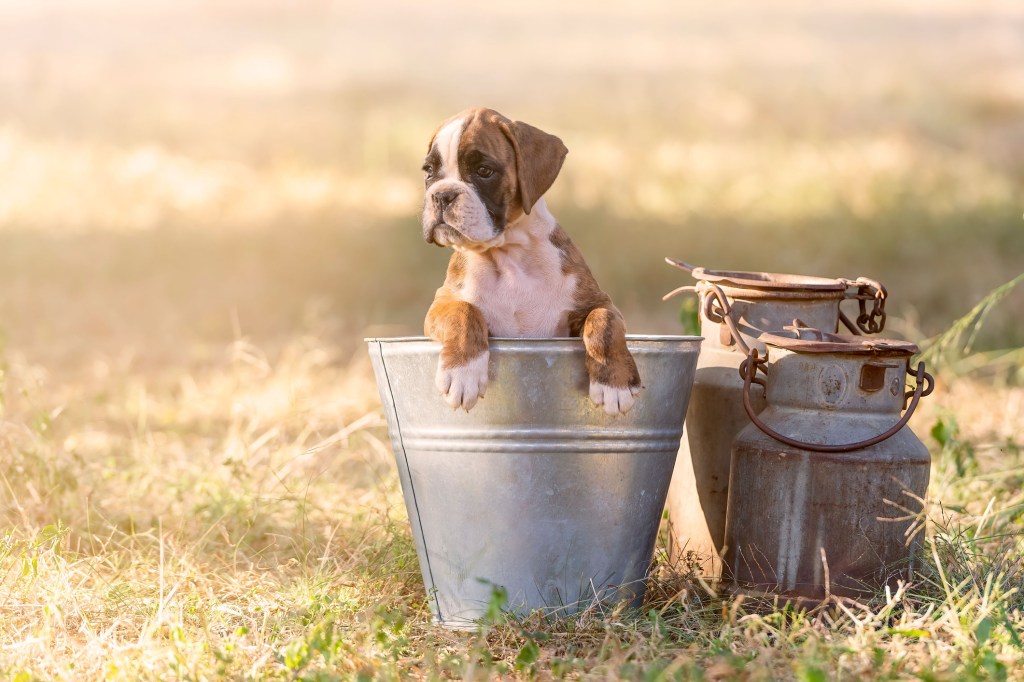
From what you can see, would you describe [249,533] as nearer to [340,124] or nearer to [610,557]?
[610,557]

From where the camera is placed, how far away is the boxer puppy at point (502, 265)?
2916 millimetres

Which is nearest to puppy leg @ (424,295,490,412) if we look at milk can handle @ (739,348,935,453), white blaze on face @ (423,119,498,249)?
white blaze on face @ (423,119,498,249)

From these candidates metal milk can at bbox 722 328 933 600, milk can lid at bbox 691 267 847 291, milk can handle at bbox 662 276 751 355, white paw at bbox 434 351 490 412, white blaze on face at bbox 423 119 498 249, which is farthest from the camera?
milk can lid at bbox 691 267 847 291

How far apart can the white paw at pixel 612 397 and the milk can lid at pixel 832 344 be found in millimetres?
521

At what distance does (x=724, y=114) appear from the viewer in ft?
→ 41.7

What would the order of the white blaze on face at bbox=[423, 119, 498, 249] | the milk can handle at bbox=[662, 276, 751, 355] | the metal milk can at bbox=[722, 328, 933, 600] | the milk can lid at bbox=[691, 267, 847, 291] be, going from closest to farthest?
the white blaze on face at bbox=[423, 119, 498, 249], the metal milk can at bbox=[722, 328, 933, 600], the milk can handle at bbox=[662, 276, 751, 355], the milk can lid at bbox=[691, 267, 847, 291]

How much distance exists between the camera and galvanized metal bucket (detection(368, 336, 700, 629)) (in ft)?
9.77

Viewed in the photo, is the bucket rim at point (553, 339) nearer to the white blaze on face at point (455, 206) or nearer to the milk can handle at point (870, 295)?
the white blaze on face at point (455, 206)

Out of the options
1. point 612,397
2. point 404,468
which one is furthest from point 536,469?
point 404,468

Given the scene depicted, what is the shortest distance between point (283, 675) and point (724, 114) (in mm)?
11005

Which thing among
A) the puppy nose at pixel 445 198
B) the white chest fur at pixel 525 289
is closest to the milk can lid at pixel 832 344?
the white chest fur at pixel 525 289

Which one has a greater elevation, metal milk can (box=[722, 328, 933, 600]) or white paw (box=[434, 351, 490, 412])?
white paw (box=[434, 351, 490, 412])

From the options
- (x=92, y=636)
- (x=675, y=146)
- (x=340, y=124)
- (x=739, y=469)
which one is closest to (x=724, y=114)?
(x=675, y=146)

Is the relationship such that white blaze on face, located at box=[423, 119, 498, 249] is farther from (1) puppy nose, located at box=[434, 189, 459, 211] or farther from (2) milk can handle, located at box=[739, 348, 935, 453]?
(2) milk can handle, located at box=[739, 348, 935, 453]
